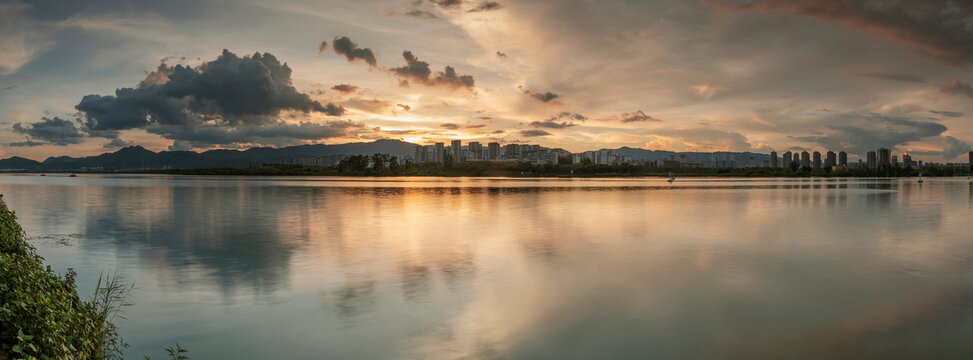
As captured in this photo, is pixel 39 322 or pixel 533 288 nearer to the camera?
pixel 39 322

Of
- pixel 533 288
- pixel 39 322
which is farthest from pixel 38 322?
pixel 533 288

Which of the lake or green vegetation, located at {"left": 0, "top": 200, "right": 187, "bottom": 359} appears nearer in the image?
green vegetation, located at {"left": 0, "top": 200, "right": 187, "bottom": 359}

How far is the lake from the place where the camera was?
341 inches

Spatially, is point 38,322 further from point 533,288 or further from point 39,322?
point 533,288

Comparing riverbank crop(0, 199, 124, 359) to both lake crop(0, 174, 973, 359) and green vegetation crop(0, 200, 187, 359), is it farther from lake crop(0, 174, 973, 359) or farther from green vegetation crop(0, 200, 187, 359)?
lake crop(0, 174, 973, 359)

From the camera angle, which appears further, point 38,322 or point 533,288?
point 533,288

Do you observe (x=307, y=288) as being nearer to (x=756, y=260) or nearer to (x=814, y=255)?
Result: (x=756, y=260)

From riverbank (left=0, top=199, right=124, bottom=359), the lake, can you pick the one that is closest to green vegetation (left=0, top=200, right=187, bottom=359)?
riverbank (left=0, top=199, right=124, bottom=359)

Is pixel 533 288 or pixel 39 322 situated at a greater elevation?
pixel 39 322

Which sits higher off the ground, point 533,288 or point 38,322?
point 38,322

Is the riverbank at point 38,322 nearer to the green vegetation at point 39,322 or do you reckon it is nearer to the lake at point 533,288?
the green vegetation at point 39,322

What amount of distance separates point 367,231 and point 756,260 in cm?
1573

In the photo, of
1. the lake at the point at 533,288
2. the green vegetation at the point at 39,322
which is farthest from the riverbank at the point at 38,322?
the lake at the point at 533,288

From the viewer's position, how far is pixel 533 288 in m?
12.5
